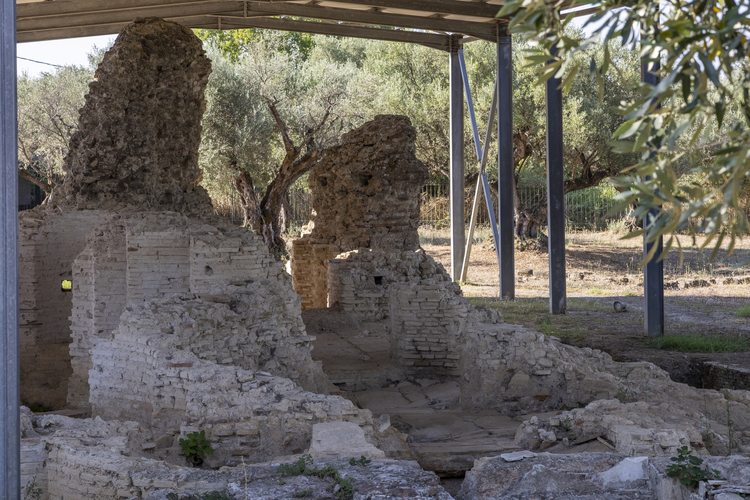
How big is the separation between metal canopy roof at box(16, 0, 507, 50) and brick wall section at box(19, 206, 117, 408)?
3950 millimetres

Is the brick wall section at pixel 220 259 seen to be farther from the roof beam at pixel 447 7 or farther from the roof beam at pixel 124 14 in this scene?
the roof beam at pixel 124 14

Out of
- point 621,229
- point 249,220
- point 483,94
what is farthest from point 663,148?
point 621,229

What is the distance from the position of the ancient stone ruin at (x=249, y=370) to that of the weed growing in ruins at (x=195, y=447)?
0.29 feet

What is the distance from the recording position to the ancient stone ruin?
14.7 ft

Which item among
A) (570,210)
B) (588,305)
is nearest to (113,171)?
(588,305)

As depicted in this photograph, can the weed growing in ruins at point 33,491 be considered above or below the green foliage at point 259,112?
below

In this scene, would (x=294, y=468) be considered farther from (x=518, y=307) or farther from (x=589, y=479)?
(x=518, y=307)

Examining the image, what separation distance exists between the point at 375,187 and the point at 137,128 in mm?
5211

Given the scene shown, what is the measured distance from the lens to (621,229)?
77.9ft

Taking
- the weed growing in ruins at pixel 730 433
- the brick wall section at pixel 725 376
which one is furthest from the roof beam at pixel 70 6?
the weed growing in ruins at pixel 730 433

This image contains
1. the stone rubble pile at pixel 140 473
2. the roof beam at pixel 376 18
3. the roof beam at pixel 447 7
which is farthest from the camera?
the roof beam at pixel 376 18

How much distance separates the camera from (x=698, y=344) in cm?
1018

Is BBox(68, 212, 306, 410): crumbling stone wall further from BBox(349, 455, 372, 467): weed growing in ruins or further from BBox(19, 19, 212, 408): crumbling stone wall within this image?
BBox(349, 455, 372, 467): weed growing in ruins

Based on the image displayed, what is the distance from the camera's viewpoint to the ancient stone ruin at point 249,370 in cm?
447
